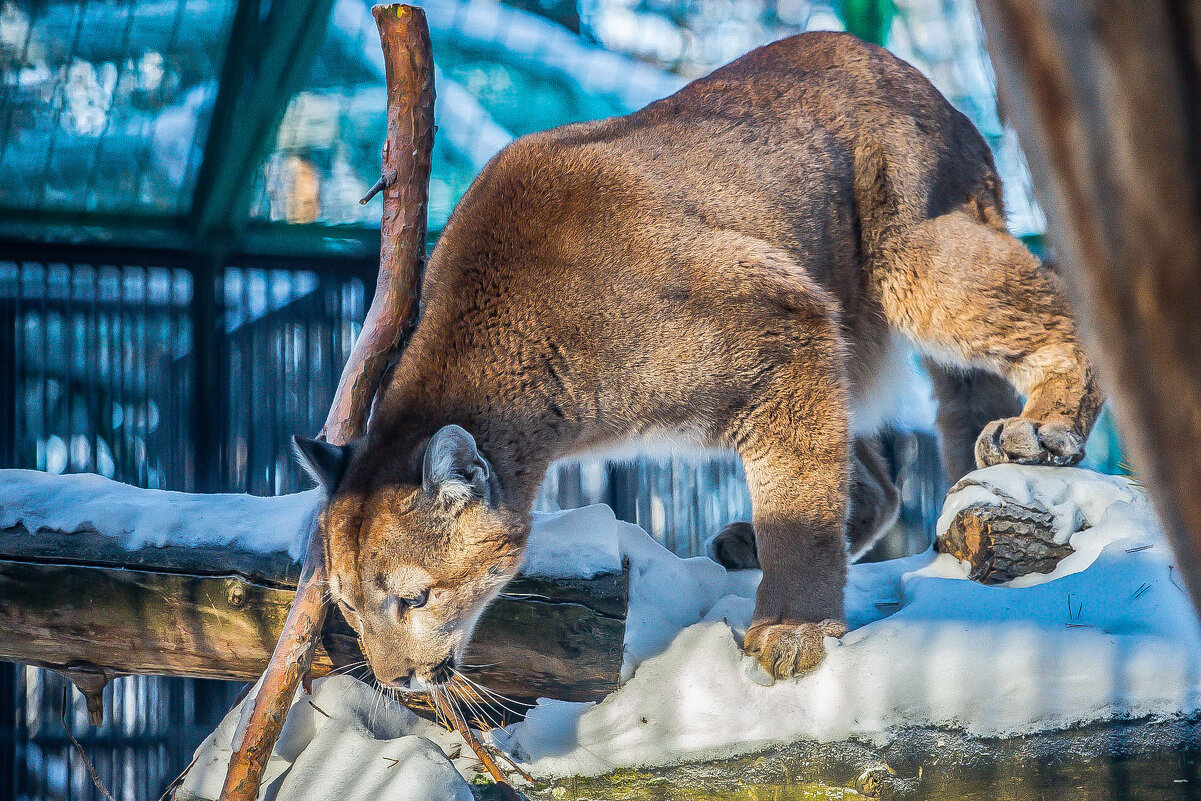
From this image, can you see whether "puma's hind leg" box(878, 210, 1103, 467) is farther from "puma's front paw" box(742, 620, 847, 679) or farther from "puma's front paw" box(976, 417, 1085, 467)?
"puma's front paw" box(742, 620, 847, 679)

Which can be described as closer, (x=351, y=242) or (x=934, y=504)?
(x=351, y=242)

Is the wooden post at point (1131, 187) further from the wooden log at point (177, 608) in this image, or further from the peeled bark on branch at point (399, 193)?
the peeled bark on branch at point (399, 193)

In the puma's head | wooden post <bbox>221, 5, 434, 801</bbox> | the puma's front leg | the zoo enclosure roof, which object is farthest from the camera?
the zoo enclosure roof

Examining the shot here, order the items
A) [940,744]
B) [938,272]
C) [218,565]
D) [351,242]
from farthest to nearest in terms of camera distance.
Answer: [351,242] → [938,272] → [218,565] → [940,744]

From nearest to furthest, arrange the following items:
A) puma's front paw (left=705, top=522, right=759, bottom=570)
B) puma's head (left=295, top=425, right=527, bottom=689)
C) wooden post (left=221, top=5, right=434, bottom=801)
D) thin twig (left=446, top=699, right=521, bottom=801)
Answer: thin twig (left=446, top=699, right=521, bottom=801)
puma's head (left=295, top=425, right=527, bottom=689)
wooden post (left=221, top=5, right=434, bottom=801)
puma's front paw (left=705, top=522, right=759, bottom=570)

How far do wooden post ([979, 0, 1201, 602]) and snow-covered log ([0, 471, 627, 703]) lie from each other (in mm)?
2850

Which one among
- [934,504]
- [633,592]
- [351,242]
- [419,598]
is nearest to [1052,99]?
[419,598]

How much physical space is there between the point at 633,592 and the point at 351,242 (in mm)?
4107

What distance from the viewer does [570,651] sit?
10.9 feet

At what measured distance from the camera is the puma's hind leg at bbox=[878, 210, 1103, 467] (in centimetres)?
417

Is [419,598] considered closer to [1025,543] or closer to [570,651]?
[570,651]

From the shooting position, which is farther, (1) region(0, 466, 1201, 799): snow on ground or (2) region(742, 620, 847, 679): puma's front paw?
(2) region(742, 620, 847, 679): puma's front paw

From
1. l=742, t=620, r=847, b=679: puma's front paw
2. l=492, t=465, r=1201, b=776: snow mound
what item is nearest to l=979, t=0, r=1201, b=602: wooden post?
l=492, t=465, r=1201, b=776: snow mound

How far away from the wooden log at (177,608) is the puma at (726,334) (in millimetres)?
186
